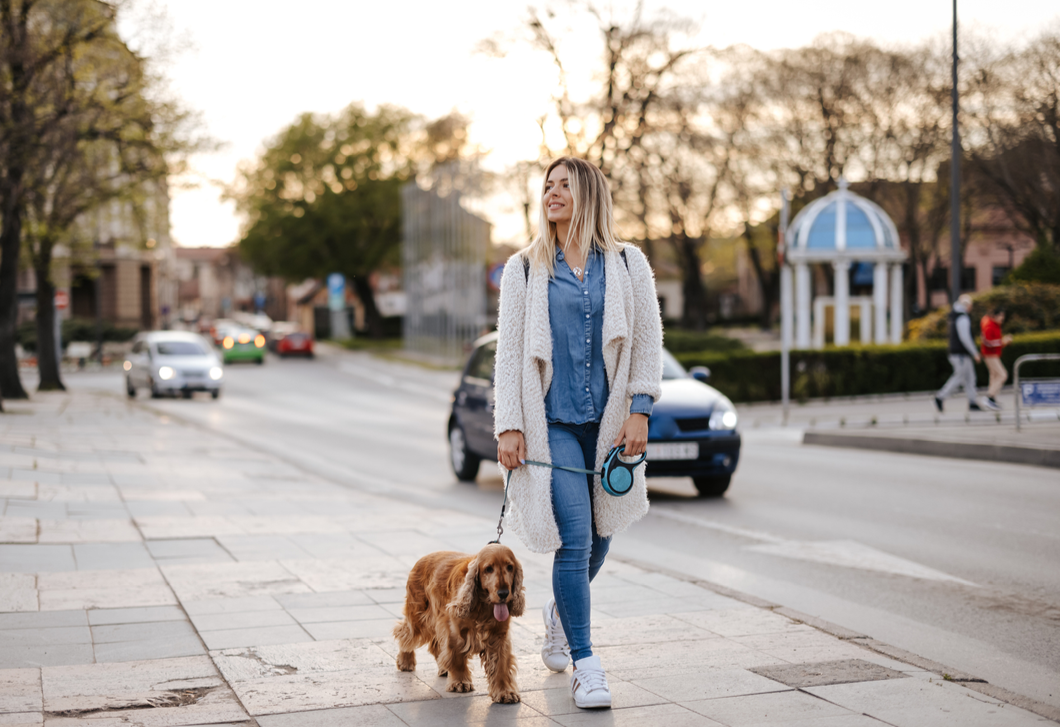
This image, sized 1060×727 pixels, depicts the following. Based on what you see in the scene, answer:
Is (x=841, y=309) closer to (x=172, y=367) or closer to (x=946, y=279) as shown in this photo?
(x=172, y=367)

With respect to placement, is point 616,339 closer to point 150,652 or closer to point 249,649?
point 249,649

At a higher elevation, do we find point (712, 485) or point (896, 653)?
point (896, 653)

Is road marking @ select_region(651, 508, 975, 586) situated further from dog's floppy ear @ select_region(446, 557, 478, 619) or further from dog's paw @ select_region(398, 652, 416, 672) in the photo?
dog's floppy ear @ select_region(446, 557, 478, 619)

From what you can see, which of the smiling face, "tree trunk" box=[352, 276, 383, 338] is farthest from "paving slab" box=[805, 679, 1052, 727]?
"tree trunk" box=[352, 276, 383, 338]

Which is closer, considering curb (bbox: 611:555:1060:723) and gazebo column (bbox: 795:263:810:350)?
curb (bbox: 611:555:1060:723)

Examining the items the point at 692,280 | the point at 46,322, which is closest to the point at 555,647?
the point at 46,322

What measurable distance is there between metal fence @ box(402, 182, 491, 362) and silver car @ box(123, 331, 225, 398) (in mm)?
12425

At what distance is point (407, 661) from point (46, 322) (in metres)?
26.8

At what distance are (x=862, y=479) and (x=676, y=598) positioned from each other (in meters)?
6.33

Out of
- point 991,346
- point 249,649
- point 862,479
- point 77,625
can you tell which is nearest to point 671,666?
point 249,649

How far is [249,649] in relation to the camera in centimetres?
493

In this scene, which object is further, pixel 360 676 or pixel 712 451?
pixel 712 451

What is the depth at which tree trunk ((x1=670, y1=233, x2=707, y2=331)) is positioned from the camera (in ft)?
161

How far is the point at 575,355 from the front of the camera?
4156 millimetres
